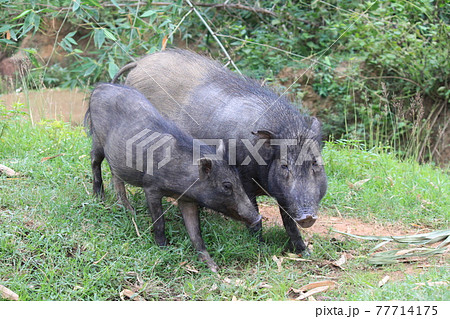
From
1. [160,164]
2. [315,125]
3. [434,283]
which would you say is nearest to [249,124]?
[315,125]

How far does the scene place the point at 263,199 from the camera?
6.30 metres

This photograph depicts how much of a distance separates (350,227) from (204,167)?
192 cm

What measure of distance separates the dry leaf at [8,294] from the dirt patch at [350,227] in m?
2.69

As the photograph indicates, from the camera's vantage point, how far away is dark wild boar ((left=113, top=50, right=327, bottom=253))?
4586 mm

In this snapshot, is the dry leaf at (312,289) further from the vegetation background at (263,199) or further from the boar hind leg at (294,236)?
the boar hind leg at (294,236)

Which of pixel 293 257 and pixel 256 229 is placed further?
pixel 256 229

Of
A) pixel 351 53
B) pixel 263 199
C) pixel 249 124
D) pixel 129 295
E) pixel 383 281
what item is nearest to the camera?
pixel 129 295

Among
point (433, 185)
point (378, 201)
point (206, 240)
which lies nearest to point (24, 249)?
point (206, 240)

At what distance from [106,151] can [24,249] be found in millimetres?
1233

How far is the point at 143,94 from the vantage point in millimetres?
5691

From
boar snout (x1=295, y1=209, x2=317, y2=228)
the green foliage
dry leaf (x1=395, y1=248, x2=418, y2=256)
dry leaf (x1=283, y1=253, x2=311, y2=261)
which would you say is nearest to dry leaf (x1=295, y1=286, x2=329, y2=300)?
boar snout (x1=295, y1=209, x2=317, y2=228)

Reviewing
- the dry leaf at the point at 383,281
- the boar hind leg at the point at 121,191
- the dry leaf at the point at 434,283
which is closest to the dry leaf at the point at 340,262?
the dry leaf at the point at 383,281

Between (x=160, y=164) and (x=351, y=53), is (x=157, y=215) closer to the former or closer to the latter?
(x=160, y=164)

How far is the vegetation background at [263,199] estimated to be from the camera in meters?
4.19
